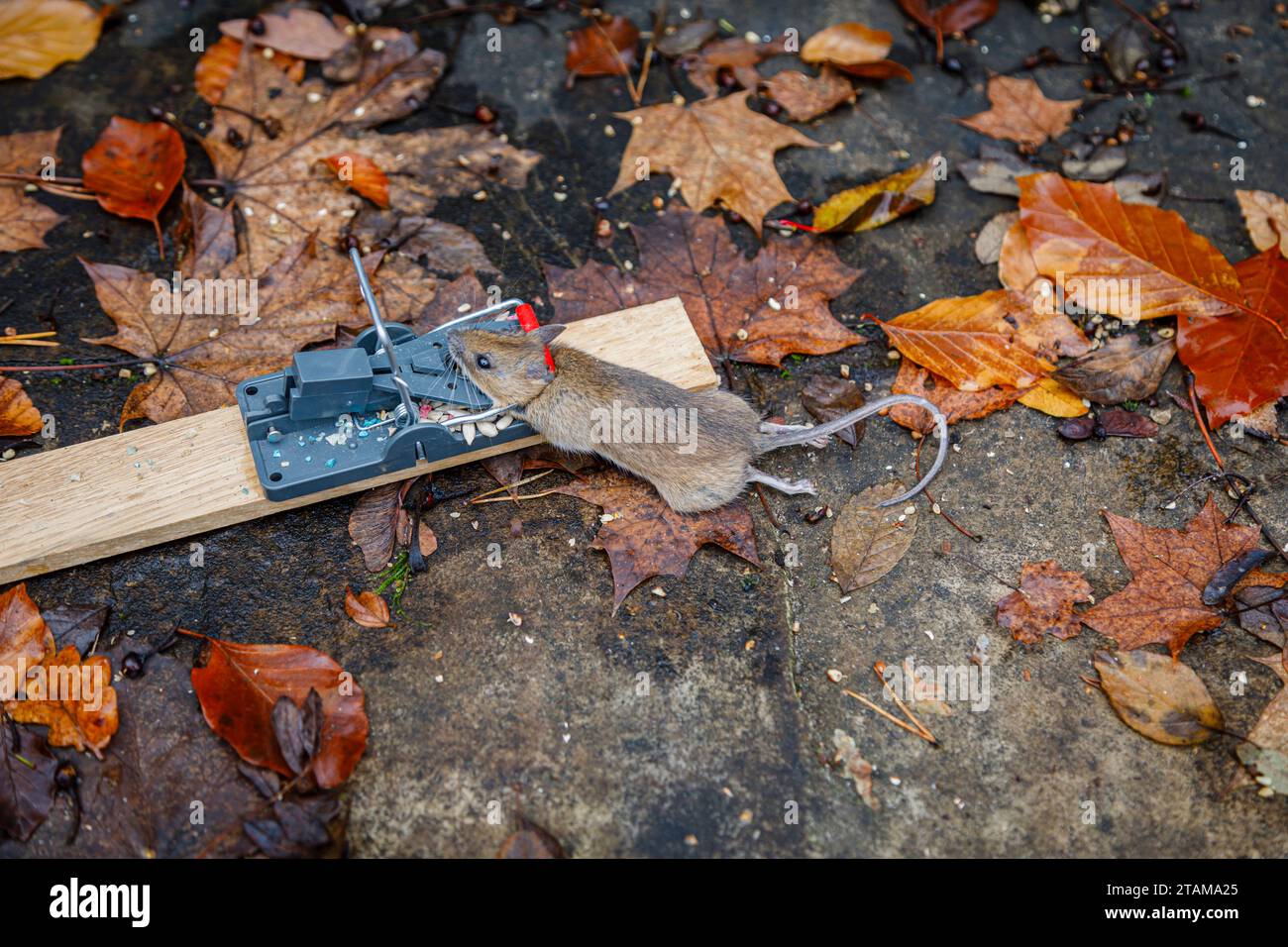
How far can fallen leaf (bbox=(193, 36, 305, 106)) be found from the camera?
5.84m

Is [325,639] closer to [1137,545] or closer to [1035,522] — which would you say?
[1035,522]

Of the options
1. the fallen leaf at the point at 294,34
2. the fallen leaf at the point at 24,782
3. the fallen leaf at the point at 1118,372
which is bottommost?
the fallen leaf at the point at 24,782

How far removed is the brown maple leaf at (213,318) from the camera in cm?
466

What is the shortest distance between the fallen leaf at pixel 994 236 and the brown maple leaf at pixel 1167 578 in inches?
65.6

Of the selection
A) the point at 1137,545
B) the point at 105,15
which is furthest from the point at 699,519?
the point at 105,15

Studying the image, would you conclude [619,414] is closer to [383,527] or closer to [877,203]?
[383,527]

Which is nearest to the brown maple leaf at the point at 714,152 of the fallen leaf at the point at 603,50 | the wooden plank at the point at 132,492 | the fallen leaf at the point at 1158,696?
the fallen leaf at the point at 603,50

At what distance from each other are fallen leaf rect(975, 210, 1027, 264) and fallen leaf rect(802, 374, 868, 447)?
50.6 inches

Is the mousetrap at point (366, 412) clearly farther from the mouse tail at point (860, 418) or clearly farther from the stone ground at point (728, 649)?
the mouse tail at point (860, 418)

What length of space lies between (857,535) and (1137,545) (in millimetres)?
1228

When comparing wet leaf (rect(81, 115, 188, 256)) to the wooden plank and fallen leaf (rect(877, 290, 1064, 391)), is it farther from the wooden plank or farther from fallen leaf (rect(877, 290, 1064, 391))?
fallen leaf (rect(877, 290, 1064, 391))

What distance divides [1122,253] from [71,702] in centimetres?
530

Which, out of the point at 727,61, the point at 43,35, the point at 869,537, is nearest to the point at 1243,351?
the point at 869,537

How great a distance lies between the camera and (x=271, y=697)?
386cm
